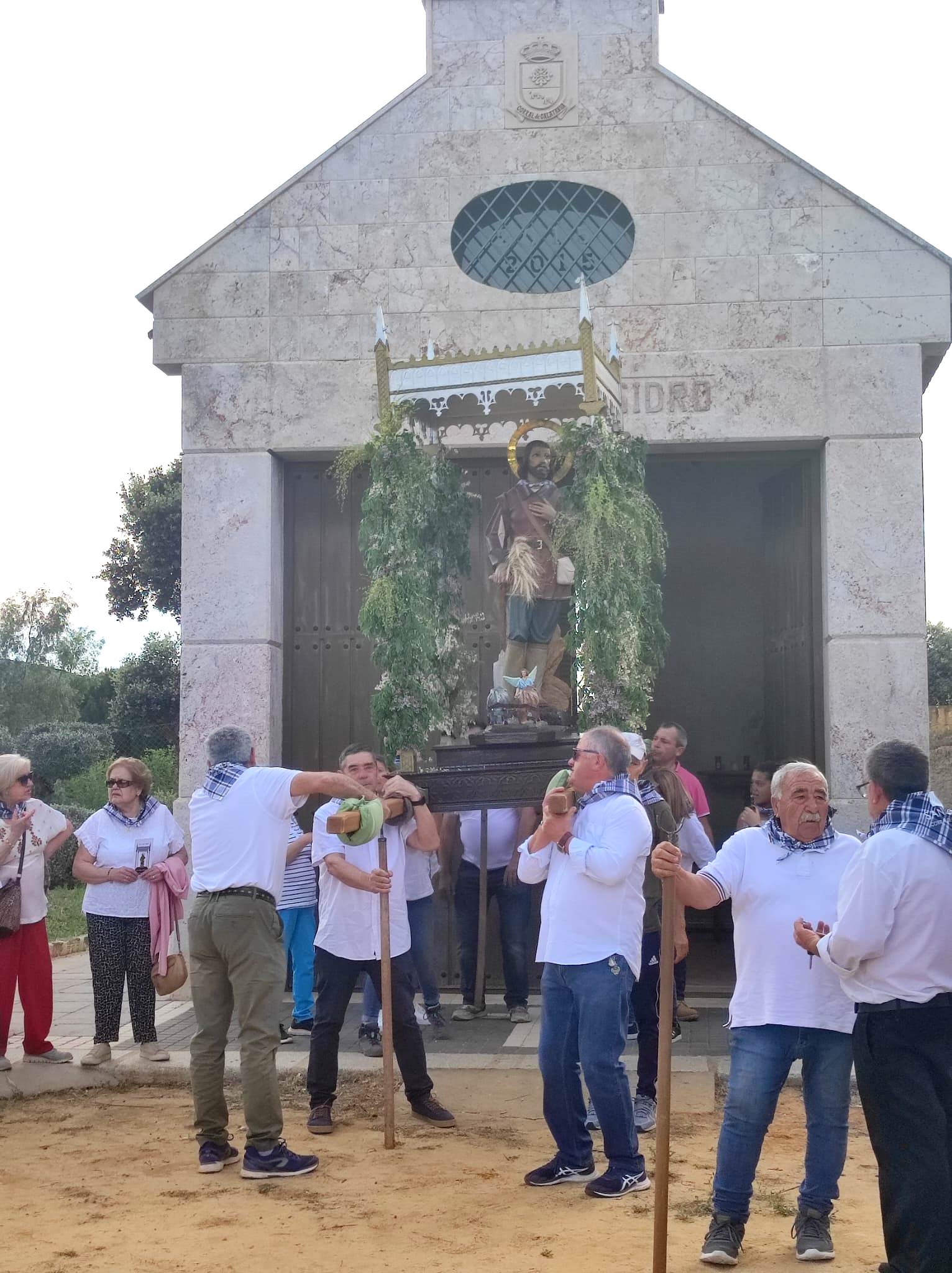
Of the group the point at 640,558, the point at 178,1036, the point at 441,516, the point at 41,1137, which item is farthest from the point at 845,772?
the point at 41,1137

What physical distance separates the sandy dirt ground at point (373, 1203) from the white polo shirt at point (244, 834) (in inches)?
51.4

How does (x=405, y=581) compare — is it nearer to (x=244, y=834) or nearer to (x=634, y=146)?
(x=244, y=834)

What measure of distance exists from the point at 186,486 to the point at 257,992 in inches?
228

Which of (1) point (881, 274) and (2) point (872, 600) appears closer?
(2) point (872, 600)

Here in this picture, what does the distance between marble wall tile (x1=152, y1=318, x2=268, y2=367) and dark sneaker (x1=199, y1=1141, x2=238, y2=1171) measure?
6.58 m

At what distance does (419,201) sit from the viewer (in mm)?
11102

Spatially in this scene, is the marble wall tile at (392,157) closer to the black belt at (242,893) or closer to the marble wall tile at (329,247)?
the marble wall tile at (329,247)

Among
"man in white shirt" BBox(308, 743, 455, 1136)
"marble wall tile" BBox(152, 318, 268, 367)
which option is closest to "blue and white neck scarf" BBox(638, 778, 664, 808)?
"man in white shirt" BBox(308, 743, 455, 1136)

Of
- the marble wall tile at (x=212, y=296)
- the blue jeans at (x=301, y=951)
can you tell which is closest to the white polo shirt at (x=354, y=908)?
the blue jeans at (x=301, y=951)

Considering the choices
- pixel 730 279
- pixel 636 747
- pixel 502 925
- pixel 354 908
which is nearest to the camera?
pixel 636 747

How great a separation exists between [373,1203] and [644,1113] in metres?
1.69

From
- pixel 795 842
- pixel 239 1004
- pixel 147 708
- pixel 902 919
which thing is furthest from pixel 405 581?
pixel 147 708

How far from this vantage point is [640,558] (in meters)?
9.43

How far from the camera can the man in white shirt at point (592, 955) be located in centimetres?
574
